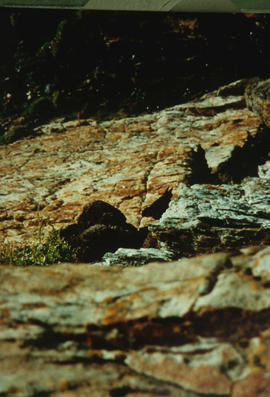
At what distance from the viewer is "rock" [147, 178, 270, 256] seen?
4.28 metres

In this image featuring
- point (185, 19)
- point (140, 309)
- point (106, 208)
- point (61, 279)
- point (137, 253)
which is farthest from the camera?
point (185, 19)

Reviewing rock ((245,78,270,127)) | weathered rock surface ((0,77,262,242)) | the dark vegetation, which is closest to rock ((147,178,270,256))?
weathered rock surface ((0,77,262,242))

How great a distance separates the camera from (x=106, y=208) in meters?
5.45

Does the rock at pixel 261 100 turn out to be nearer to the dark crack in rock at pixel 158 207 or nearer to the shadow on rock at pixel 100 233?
the dark crack in rock at pixel 158 207

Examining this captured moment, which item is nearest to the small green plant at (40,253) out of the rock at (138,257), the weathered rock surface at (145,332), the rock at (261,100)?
the rock at (138,257)

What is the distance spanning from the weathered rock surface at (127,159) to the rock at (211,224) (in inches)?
41.3

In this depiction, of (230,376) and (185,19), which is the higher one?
(185,19)

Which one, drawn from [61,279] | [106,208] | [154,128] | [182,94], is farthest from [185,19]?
[61,279]

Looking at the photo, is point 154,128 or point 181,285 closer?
point 181,285

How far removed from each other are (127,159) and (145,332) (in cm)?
551

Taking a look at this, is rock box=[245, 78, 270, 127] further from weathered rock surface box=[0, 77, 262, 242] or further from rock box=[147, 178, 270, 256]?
rock box=[147, 178, 270, 256]

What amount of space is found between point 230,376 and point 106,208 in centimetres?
382

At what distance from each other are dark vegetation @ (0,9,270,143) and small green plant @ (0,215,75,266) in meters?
5.36

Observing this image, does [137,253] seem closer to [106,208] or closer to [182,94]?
[106,208]
